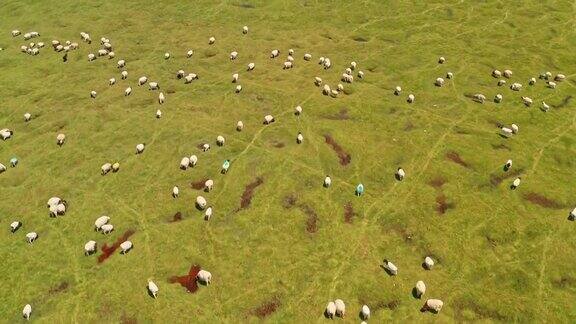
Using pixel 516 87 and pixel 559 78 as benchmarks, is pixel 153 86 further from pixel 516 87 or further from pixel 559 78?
pixel 559 78

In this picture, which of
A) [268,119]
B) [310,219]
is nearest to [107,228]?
[310,219]

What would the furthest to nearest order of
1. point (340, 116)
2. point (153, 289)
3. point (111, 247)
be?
point (340, 116) → point (111, 247) → point (153, 289)

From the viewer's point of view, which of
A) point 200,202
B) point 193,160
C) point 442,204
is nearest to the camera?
point 200,202

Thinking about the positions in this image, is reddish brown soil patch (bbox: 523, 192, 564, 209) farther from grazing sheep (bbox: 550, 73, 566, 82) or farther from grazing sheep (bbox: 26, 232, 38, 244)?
grazing sheep (bbox: 26, 232, 38, 244)

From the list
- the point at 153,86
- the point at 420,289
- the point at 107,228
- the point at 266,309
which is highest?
the point at 153,86

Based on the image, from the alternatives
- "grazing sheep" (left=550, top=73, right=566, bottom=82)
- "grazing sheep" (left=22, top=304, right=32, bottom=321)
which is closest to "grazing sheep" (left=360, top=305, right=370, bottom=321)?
"grazing sheep" (left=22, top=304, right=32, bottom=321)

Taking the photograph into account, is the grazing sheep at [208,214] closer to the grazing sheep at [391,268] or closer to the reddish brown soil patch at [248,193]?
the reddish brown soil patch at [248,193]

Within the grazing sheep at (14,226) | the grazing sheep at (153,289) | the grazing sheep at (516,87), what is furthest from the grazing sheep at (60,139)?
the grazing sheep at (516,87)

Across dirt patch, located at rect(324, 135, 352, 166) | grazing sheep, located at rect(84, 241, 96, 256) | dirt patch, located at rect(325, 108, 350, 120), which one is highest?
dirt patch, located at rect(325, 108, 350, 120)
